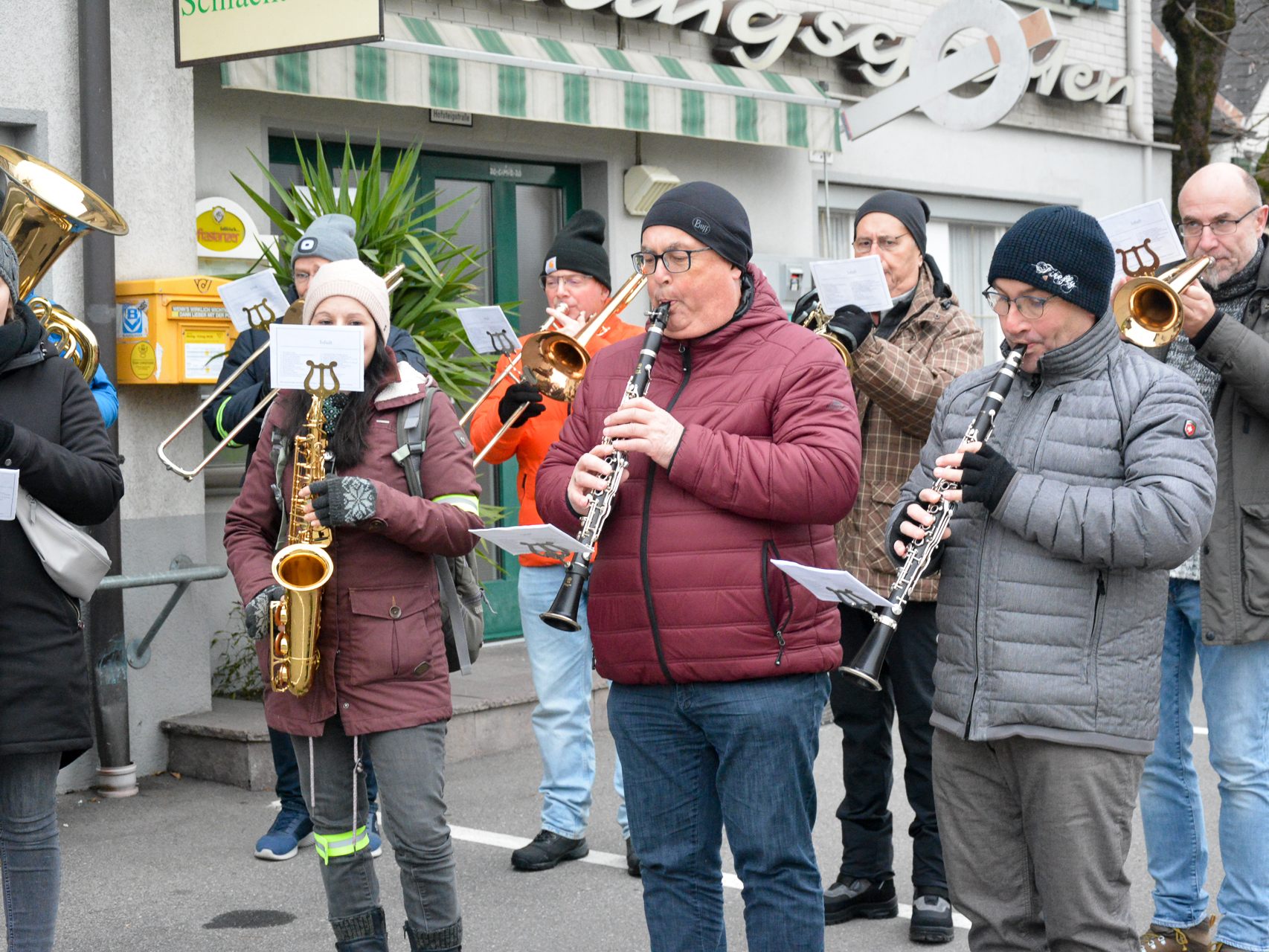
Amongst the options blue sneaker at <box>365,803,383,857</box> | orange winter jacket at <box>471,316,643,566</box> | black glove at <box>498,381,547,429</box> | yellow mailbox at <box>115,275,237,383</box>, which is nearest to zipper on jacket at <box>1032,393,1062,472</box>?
black glove at <box>498,381,547,429</box>

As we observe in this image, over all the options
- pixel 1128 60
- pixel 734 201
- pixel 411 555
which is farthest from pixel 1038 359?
pixel 1128 60

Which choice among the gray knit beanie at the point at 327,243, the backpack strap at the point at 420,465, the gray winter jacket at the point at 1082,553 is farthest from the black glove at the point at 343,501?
the gray knit beanie at the point at 327,243

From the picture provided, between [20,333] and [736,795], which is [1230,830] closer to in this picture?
[736,795]

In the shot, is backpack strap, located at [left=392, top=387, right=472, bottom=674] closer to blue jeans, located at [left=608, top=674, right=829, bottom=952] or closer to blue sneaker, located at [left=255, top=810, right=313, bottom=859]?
blue jeans, located at [left=608, top=674, right=829, bottom=952]

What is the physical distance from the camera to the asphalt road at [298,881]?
4.78 m

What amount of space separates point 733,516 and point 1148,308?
1.36 meters

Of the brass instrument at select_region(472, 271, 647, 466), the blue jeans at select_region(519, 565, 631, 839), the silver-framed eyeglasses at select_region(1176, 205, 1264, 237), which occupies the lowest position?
the blue jeans at select_region(519, 565, 631, 839)

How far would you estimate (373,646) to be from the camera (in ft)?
12.4

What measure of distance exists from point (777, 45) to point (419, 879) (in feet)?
23.4

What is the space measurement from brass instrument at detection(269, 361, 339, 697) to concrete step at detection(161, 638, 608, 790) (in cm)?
270

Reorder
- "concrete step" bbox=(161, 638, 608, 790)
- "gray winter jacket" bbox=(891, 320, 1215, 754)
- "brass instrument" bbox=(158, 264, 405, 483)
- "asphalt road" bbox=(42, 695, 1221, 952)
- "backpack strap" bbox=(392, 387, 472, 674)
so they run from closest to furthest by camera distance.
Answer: "gray winter jacket" bbox=(891, 320, 1215, 754), "backpack strap" bbox=(392, 387, 472, 674), "asphalt road" bbox=(42, 695, 1221, 952), "brass instrument" bbox=(158, 264, 405, 483), "concrete step" bbox=(161, 638, 608, 790)

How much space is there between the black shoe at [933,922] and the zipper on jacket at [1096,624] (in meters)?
1.63

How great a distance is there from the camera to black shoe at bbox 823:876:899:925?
483cm

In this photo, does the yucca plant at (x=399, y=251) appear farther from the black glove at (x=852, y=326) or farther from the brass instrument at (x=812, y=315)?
the black glove at (x=852, y=326)
